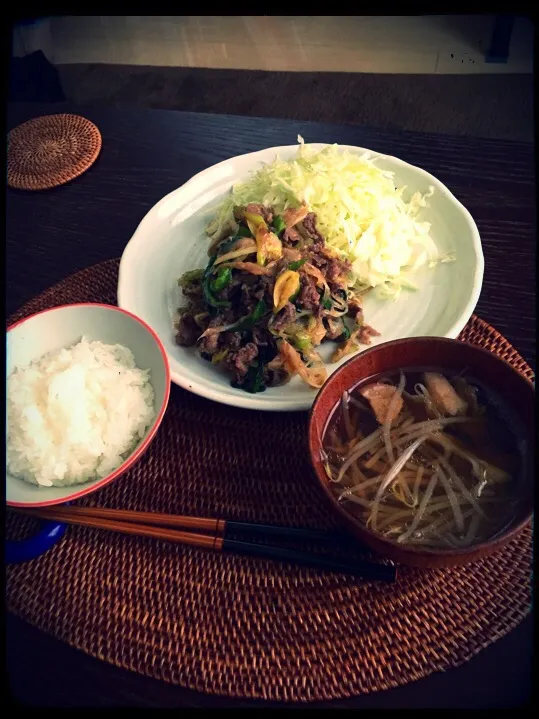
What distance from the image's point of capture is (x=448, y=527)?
1.41 meters

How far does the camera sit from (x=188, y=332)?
2053 millimetres

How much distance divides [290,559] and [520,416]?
69 cm

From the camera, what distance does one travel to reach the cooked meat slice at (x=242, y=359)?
75.1 inches

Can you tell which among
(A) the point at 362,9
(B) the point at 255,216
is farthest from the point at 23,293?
(A) the point at 362,9

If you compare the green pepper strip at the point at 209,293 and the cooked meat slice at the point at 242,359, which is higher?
the green pepper strip at the point at 209,293

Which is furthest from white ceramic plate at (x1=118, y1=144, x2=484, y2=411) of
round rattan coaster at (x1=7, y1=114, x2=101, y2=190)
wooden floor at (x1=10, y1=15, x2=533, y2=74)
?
wooden floor at (x1=10, y1=15, x2=533, y2=74)

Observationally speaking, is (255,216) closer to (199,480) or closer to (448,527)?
(199,480)

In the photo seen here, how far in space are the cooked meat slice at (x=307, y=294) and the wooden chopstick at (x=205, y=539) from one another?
0.79m

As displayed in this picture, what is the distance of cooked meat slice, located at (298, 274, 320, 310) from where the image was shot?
197 centimetres

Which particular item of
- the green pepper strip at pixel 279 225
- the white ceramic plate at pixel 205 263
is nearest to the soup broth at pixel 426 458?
the white ceramic plate at pixel 205 263

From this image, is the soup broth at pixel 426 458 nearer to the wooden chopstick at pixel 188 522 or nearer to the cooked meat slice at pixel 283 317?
the wooden chopstick at pixel 188 522

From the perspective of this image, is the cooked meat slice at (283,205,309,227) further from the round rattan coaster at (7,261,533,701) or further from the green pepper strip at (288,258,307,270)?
the round rattan coaster at (7,261,533,701)

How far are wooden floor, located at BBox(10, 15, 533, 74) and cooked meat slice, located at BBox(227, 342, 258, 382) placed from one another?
3.72 meters

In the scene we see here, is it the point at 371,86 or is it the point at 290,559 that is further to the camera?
the point at 371,86
